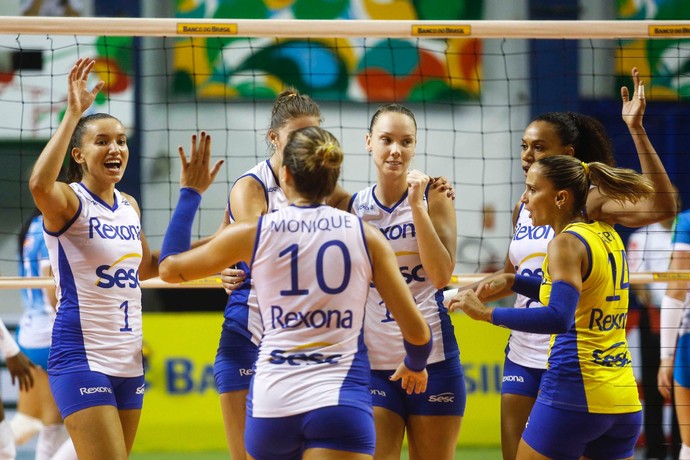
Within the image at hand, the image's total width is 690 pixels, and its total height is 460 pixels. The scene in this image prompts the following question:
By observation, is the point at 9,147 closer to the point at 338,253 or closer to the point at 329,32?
the point at 329,32

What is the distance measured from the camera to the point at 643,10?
32.9 ft

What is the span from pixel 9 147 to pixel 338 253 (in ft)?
22.8

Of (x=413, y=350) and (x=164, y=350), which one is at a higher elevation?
(x=413, y=350)

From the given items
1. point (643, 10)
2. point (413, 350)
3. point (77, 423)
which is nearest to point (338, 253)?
point (413, 350)

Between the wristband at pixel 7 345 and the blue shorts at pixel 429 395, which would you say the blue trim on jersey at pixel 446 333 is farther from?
the wristband at pixel 7 345

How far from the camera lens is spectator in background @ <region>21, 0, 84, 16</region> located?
9.63 meters

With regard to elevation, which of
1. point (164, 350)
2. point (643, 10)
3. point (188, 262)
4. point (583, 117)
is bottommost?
point (164, 350)

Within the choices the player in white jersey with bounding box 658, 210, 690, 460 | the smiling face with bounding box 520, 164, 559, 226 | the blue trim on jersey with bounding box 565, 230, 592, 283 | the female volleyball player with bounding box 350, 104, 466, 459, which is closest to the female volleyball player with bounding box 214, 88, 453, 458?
the female volleyball player with bounding box 350, 104, 466, 459

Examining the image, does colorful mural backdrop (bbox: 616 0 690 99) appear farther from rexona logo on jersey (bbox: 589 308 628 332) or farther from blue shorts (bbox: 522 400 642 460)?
blue shorts (bbox: 522 400 642 460)

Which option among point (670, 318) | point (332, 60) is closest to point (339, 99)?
point (332, 60)

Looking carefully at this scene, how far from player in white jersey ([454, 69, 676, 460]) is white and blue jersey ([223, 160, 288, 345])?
130cm

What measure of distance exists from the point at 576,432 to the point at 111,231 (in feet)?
7.91

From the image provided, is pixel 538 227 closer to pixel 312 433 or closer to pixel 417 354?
pixel 417 354

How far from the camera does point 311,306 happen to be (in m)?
3.36
